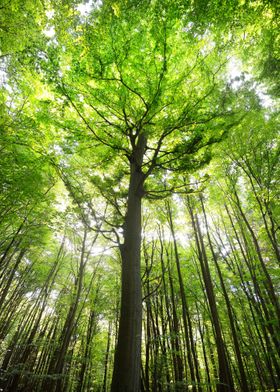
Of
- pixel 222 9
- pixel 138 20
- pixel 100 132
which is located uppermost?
pixel 222 9

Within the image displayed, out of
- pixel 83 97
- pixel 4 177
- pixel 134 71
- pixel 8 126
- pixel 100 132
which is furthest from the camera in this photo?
pixel 4 177

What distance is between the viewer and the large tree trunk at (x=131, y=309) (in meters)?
2.31

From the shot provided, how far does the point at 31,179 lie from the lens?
7105 mm

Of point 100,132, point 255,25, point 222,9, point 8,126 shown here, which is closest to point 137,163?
point 100,132

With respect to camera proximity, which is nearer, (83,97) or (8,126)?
(83,97)

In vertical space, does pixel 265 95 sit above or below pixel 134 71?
above

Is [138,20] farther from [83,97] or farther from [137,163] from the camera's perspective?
[137,163]

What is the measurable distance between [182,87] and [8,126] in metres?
5.26

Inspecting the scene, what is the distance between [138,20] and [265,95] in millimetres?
6261

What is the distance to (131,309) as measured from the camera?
269 cm

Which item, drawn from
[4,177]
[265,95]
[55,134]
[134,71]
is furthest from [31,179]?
[265,95]

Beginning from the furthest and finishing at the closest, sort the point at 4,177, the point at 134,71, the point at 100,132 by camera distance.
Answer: the point at 4,177 < the point at 100,132 < the point at 134,71

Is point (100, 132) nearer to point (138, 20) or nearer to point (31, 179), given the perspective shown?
point (138, 20)

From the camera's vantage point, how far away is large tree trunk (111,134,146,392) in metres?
2.31
